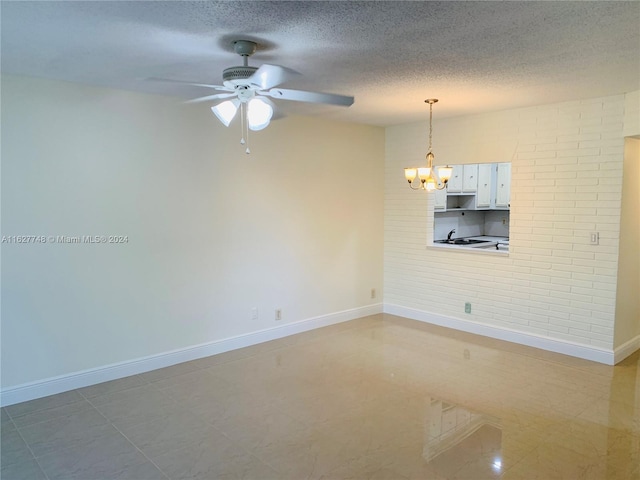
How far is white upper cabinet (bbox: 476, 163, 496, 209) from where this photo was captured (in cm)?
697

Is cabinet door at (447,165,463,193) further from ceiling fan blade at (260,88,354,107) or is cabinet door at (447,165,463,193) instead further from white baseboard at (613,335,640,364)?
ceiling fan blade at (260,88,354,107)

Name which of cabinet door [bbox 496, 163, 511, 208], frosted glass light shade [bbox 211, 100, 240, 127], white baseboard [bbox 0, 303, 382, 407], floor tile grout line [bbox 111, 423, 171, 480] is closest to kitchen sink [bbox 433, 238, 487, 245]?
cabinet door [bbox 496, 163, 511, 208]

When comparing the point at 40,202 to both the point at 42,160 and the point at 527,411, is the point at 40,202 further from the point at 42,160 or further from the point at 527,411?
the point at 527,411

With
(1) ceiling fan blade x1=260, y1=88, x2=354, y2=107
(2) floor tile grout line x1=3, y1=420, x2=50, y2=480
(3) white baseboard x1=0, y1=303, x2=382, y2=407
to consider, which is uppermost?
(1) ceiling fan blade x1=260, y1=88, x2=354, y2=107

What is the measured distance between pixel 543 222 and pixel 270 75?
3.39m

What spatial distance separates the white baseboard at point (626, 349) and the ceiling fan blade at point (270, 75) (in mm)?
3943

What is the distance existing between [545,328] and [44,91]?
4.98 m

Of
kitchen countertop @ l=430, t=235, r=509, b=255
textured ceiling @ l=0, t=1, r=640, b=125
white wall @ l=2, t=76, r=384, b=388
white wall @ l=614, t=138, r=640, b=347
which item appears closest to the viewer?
textured ceiling @ l=0, t=1, r=640, b=125

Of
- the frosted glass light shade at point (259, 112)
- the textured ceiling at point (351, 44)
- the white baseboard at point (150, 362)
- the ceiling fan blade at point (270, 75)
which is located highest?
the textured ceiling at point (351, 44)

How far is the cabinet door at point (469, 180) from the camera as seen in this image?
6.97 m

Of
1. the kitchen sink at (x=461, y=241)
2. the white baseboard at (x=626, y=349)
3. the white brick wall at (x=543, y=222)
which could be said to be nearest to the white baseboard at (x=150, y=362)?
the white brick wall at (x=543, y=222)

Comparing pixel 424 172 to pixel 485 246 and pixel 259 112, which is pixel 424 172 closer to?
pixel 259 112

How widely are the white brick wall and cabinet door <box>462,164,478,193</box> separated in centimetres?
165

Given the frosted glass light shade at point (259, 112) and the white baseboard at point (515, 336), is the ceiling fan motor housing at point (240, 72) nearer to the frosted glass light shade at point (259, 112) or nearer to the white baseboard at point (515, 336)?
the frosted glass light shade at point (259, 112)
